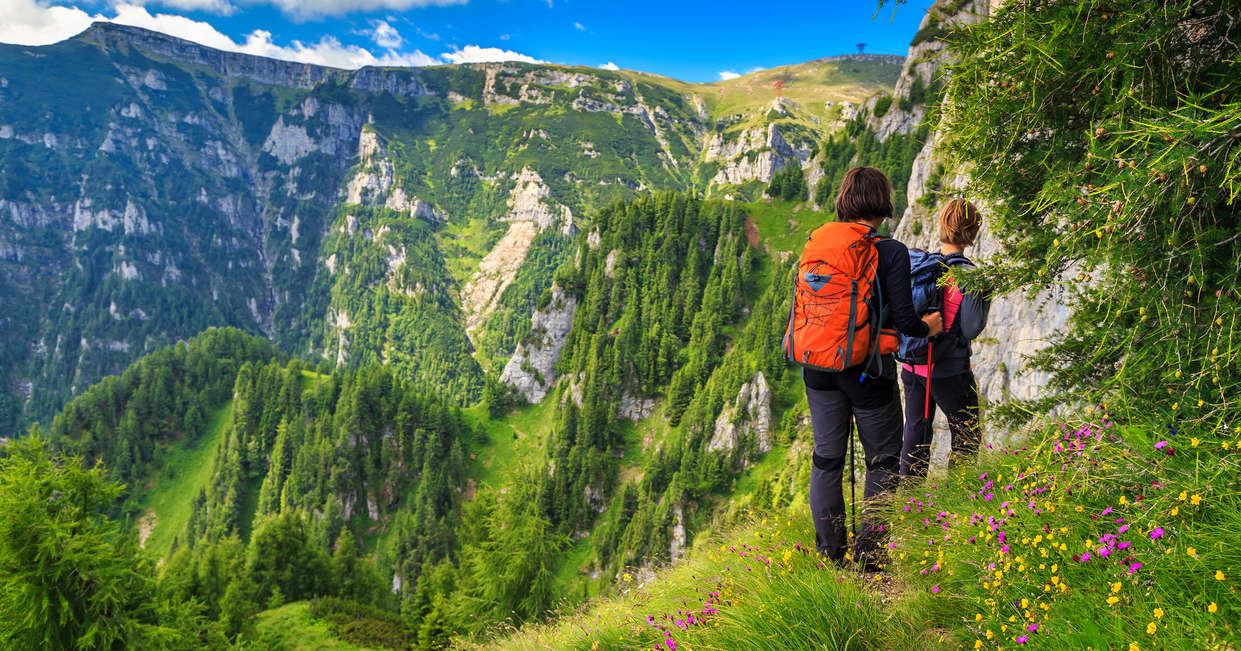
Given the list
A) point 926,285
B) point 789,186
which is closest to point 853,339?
point 926,285

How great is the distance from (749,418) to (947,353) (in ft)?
230

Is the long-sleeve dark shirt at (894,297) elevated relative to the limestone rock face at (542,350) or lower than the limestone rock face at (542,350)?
elevated

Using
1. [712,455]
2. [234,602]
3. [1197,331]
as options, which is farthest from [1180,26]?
[712,455]

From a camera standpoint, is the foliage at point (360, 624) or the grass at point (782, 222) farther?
the grass at point (782, 222)

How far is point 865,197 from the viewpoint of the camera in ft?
15.5

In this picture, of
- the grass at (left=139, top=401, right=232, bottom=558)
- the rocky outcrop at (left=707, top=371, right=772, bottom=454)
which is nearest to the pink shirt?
the rocky outcrop at (left=707, top=371, right=772, bottom=454)

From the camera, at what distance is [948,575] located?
401cm

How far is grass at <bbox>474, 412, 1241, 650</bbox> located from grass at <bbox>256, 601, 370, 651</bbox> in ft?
90.3

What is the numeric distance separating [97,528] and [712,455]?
6602cm

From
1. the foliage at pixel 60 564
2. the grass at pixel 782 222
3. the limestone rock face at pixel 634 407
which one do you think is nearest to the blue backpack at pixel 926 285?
the foliage at pixel 60 564

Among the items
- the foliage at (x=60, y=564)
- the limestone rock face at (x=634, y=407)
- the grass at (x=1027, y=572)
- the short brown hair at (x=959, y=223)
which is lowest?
the limestone rock face at (x=634, y=407)

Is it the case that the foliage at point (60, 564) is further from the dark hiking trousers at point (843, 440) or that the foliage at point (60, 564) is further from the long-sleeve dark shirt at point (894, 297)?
the long-sleeve dark shirt at point (894, 297)

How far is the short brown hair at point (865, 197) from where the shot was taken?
4.71 meters

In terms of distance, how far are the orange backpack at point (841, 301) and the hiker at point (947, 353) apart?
2.90 feet
